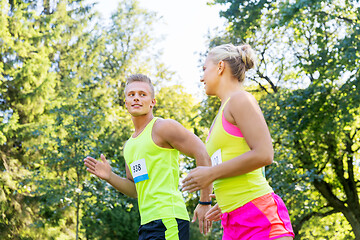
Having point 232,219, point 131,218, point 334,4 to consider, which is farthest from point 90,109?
point 232,219

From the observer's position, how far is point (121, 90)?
24.5m

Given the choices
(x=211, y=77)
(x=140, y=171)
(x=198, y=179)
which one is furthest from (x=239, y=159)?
(x=140, y=171)

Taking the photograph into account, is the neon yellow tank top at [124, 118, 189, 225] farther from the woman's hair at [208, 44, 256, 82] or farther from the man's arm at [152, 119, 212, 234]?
the woman's hair at [208, 44, 256, 82]

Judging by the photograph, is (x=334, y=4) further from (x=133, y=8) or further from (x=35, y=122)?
(x=133, y=8)

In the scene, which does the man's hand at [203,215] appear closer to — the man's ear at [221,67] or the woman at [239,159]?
the woman at [239,159]

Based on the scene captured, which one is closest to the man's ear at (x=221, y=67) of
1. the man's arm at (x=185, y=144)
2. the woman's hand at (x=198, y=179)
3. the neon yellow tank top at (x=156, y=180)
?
the woman's hand at (x=198, y=179)

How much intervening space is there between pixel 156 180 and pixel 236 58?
1148mm

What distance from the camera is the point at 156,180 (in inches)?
129

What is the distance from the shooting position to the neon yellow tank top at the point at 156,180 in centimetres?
321

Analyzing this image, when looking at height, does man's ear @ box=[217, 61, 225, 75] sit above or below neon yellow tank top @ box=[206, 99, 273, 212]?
above

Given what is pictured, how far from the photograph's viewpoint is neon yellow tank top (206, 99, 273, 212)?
2395mm

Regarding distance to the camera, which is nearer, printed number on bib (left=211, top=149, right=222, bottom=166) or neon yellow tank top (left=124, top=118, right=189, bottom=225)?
printed number on bib (left=211, top=149, right=222, bottom=166)

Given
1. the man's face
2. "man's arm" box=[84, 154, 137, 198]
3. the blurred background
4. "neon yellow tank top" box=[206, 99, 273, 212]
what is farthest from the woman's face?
the blurred background

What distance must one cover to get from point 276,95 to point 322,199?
20.5 ft
